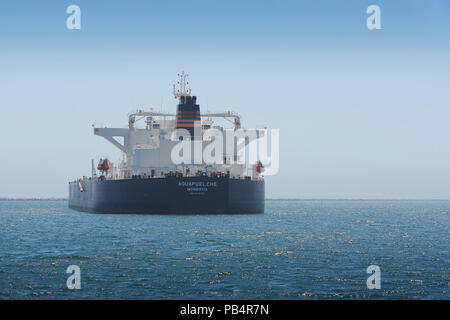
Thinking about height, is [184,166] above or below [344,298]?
above

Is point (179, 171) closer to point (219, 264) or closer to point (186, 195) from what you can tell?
point (186, 195)

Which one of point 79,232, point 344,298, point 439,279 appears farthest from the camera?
point 79,232

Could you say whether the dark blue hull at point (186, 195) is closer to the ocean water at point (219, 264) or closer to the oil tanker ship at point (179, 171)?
the oil tanker ship at point (179, 171)

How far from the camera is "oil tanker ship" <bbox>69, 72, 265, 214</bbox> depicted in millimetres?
51062

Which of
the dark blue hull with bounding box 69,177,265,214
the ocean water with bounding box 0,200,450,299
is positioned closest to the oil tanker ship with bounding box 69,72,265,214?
the dark blue hull with bounding box 69,177,265,214

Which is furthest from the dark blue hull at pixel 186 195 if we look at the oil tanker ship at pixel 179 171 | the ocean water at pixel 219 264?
the ocean water at pixel 219 264

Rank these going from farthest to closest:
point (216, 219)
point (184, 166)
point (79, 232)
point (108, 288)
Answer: point (184, 166) < point (216, 219) < point (79, 232) < point (108, 288)

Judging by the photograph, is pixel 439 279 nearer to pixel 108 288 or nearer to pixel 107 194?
pixel 108 288

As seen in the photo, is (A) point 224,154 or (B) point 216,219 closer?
(B) point 216,219

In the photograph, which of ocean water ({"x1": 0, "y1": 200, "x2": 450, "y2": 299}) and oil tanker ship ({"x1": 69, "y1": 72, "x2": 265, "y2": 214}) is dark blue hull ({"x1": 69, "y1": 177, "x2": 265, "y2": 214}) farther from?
ocean water ({"x1": 0, "y1": 200, "x2": 450, "y2": 299})

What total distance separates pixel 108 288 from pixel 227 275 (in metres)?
4.59

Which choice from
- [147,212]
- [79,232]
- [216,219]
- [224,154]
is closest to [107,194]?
[147,212]

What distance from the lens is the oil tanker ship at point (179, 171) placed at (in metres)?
51.1
